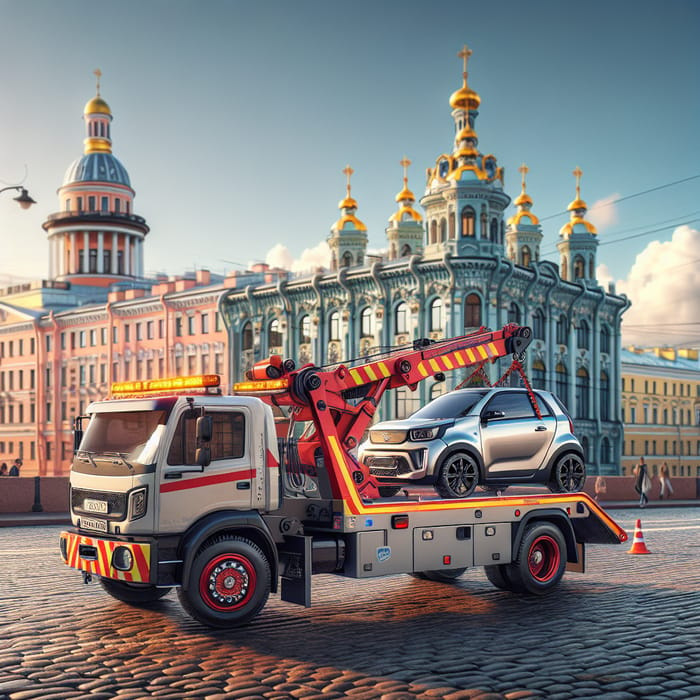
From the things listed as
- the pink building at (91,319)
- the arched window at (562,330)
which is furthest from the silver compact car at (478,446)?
the pink building at (91,319)

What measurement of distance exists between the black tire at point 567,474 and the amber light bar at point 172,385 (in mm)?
4608

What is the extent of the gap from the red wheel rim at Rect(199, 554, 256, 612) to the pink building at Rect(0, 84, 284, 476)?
4945 cm

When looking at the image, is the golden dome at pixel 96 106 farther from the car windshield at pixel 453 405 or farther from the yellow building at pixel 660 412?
the car windshield at pixel 453 405

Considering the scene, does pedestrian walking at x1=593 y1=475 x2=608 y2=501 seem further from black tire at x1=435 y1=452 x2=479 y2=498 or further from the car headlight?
the car headlight

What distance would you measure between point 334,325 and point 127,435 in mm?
43967

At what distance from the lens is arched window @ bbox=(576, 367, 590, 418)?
5609cm

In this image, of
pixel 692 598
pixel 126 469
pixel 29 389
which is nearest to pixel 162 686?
pixel 126 469

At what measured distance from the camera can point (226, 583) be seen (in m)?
9.98

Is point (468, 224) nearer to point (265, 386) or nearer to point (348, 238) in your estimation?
point (348, 238)

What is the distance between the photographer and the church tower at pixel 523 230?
6650 cm

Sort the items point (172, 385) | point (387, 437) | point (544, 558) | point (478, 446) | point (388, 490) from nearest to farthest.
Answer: point (172, 385) → point (388, 490) → point (478, 446) → point (387, 437) → point (544, 558)

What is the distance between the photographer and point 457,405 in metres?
12.4

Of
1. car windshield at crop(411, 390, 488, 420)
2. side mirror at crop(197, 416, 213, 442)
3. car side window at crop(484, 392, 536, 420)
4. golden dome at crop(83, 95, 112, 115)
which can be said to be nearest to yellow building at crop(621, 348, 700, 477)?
golden dome at crop(83, 95, 112, 115)

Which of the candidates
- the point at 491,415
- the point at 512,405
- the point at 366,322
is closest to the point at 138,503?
the point at 491,415
